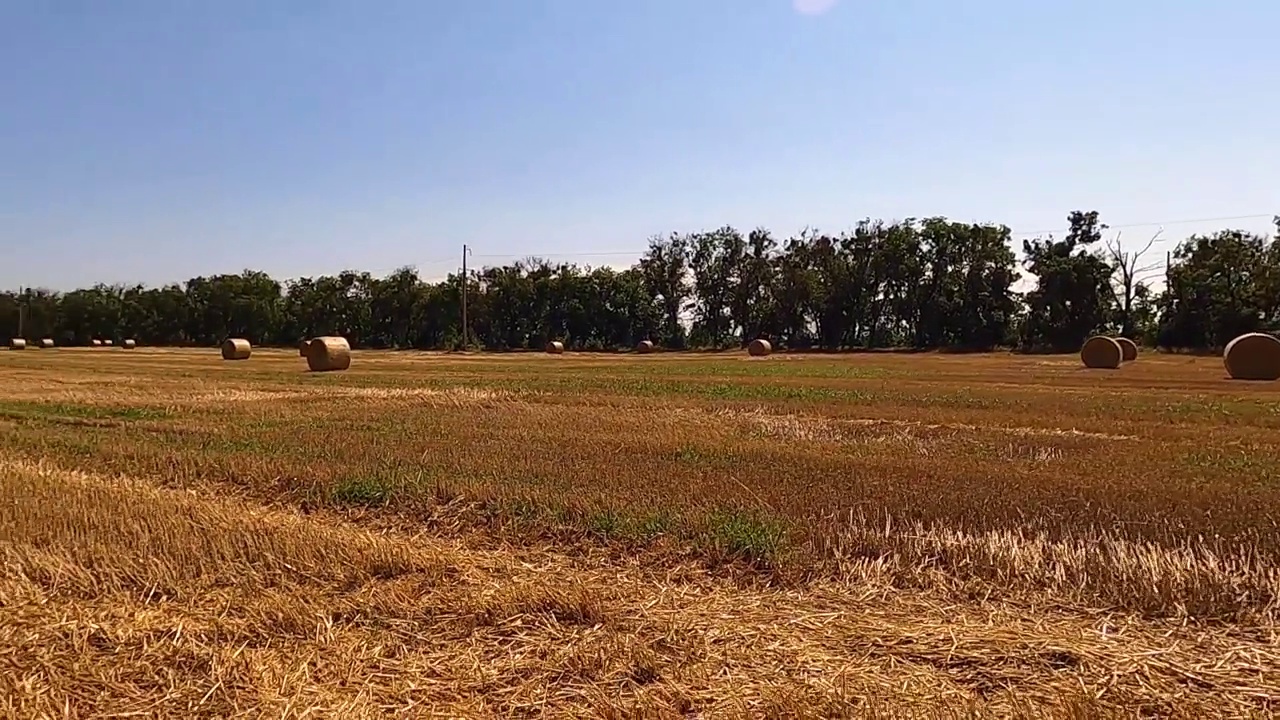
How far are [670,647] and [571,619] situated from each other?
82 centimetres

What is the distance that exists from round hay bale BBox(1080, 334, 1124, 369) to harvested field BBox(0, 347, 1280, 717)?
106 feet

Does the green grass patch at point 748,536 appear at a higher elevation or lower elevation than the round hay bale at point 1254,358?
lower

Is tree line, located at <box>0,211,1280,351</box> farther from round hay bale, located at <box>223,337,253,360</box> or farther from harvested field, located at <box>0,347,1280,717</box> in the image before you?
harvested field, located at <box>0,347,1280,717</box>

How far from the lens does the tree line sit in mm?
73688

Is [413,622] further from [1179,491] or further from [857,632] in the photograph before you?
[1179,491]

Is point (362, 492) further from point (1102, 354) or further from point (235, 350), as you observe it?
point (235, 350)

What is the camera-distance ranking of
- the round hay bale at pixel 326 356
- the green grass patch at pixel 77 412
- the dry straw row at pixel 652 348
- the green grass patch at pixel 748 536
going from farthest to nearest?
the dry straw row at pixel 652 348 → the round hay bale at pixel 326 356 → the green grass patch at pixel 77 412 → the green grass patch at pixel 748 536

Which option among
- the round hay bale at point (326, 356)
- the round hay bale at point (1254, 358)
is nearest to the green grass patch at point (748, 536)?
the round hay bale at point (1254, 358)

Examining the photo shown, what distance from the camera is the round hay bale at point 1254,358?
31641mm

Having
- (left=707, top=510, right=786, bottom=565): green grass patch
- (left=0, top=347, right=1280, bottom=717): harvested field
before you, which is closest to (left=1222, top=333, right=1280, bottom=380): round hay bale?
(left=0, top=347, right=1280, bottom=717): harvested field

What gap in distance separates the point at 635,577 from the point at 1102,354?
1691 inches

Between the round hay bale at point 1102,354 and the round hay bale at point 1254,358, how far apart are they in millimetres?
9845

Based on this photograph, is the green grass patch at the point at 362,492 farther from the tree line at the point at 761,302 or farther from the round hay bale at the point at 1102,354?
the tree line at the point at 761,302

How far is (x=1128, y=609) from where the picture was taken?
590cm
